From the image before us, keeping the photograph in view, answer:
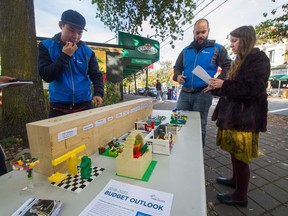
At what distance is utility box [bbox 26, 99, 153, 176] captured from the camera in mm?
817

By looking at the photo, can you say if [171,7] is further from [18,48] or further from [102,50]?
[18,48]

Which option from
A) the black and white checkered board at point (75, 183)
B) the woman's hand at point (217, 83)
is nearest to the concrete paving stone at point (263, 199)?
the woman's hand at point (217, 83)

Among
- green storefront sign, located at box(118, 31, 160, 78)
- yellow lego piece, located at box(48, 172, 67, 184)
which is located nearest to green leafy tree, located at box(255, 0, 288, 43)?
green storefront sign, located at box(118, 31, 160, 78)

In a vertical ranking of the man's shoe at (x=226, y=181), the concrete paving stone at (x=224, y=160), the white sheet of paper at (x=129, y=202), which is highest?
the white sheet of paper at (x=129, y=202)

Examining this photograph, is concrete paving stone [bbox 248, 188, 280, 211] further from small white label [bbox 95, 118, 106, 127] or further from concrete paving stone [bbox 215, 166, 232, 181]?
small white label [bbox 95, 118, 106, 127]

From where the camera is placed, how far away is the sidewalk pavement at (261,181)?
4.93ft

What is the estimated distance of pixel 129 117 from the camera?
5.23 ft

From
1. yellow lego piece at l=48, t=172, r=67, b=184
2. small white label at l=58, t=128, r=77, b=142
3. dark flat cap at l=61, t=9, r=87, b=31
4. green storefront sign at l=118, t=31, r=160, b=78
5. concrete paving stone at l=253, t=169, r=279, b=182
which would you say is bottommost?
concrete paving stone at l=253, t=169, r=279, b=182

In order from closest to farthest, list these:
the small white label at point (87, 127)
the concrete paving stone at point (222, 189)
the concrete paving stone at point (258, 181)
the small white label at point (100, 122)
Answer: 1. the small white label at point (87, 127)
2. the small white label at point (100, 122)
3. the concrete paving stone at point (222, 189)
4. the concrete paving stone at point (258, 181)

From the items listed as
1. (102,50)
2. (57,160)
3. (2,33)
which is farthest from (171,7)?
(57,160)

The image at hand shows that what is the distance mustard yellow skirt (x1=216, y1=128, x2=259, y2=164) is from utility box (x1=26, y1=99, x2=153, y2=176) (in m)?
0.90

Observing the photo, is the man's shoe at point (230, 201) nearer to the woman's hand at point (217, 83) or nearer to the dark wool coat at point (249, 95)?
the dark wool coat at point (249, 95)

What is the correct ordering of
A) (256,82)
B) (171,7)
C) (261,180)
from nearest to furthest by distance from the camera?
1. (256,82)
2. (261,180)
3. (171,7)

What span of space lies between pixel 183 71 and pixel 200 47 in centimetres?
35
